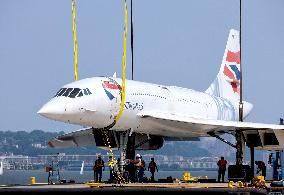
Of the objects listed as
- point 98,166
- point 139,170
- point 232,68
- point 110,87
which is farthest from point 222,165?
point 232,68

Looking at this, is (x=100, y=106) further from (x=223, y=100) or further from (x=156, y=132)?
(x=223, y=100)

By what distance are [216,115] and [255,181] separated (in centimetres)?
1395

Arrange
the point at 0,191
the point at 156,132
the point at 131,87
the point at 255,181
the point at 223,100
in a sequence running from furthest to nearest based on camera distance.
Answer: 1. the point at 223,100
2. the point at 156,132
3. the point at 131,87
4. the point at 255,181
5. the point at 0,191

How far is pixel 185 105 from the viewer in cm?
5384

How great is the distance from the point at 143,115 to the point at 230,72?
19786 mm

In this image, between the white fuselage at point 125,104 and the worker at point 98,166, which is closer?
the white fuselage at point 125,104

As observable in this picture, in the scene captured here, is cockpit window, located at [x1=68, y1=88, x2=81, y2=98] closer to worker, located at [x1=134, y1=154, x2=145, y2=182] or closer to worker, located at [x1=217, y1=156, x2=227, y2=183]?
worker, located at [x1=134, y1=154, x2=145, y2=182]

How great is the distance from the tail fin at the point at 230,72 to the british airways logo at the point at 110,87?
1897cm

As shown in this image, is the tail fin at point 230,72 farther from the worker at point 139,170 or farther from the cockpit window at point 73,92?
the cockpit window at point 73,92

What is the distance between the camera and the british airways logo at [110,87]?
47000mm

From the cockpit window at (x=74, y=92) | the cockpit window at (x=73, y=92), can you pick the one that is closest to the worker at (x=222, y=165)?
the cockpit window at (x=73, y=92)

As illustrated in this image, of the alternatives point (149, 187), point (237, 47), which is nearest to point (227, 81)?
point (237, 47)

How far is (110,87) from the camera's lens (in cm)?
4747

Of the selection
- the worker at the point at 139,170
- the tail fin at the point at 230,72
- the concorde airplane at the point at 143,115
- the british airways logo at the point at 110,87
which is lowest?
the worker at the point at 139,170
